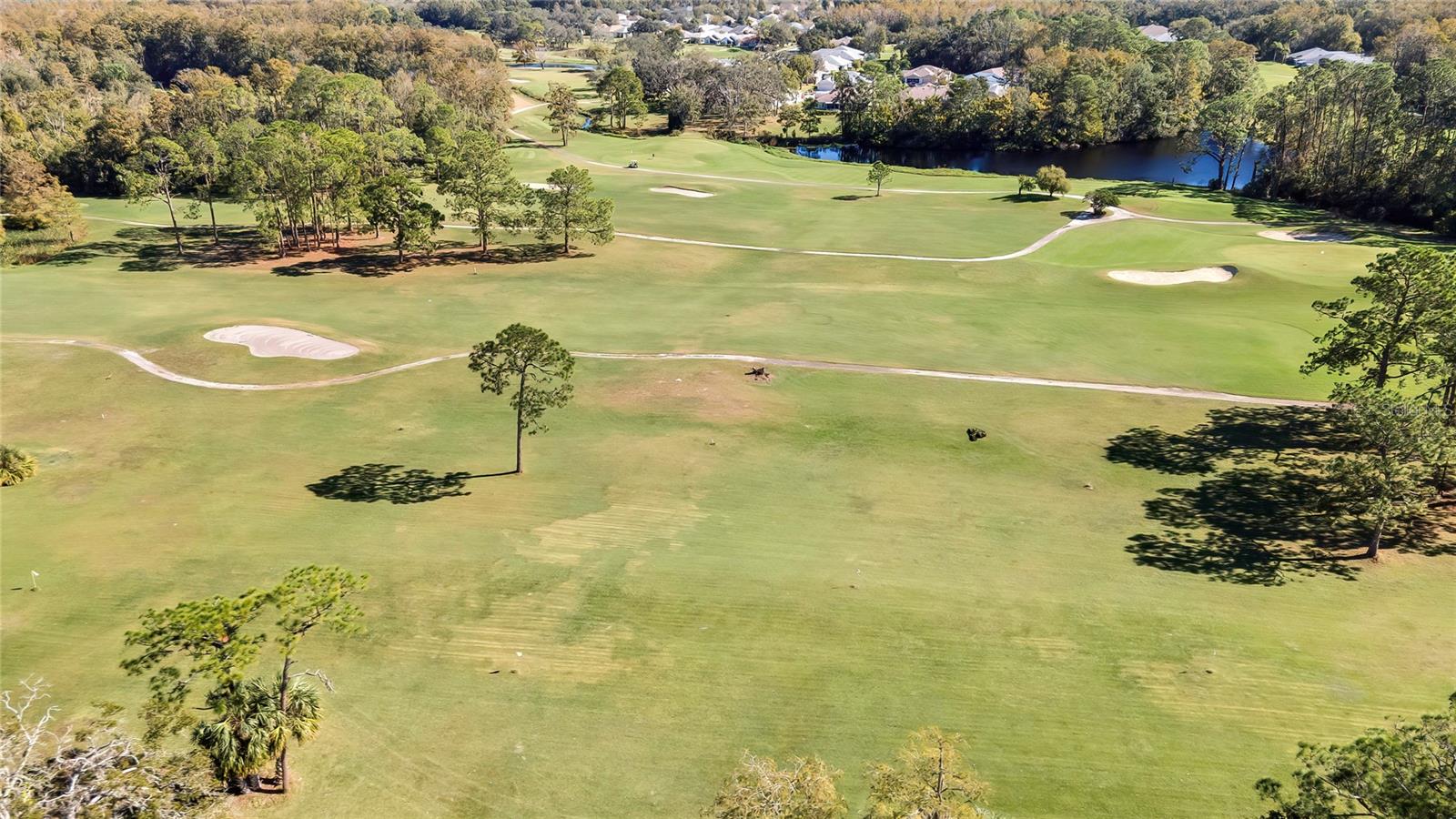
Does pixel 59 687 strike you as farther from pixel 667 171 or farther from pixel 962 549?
pixel 667 171

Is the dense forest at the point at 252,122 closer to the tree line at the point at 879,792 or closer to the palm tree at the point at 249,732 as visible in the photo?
the palm tree at the point at 249,732

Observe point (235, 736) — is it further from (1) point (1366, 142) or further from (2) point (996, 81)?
(2) point (996, 81)

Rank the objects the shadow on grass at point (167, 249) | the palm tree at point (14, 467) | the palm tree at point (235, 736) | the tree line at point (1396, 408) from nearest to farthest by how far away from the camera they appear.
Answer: the palm tree at point (235, 736) < the tree line at point (1396, 408) < the palm tree at point (14, 467) < the shadow on grass at point (167, 249)

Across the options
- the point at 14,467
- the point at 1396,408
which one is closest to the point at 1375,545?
the point at 1396,408

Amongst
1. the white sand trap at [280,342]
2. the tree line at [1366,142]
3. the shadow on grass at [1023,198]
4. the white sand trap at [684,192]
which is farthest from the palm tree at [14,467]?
the tree line at [1366,142]

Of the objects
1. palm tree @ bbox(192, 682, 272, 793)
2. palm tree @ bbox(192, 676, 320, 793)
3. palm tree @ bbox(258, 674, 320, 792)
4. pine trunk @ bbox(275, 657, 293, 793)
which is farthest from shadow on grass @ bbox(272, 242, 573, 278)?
palm tree @ bbox(192, 682, 272, 793)

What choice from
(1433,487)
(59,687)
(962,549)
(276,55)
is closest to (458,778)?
(59,687)
